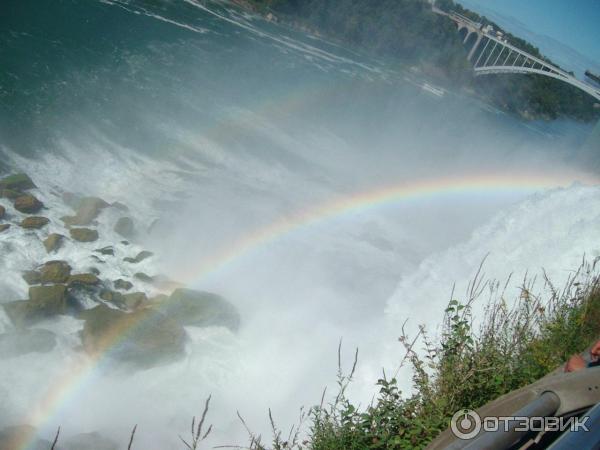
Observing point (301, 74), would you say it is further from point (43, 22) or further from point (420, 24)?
point (420, 24)

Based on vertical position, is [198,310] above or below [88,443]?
above

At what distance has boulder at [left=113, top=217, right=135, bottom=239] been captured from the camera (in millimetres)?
10306

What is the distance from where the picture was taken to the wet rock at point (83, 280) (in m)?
8.31

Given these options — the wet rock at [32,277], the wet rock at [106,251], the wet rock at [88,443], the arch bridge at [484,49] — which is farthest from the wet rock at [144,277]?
the arch bridge at [484,49]

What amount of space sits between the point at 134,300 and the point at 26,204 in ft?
11.2

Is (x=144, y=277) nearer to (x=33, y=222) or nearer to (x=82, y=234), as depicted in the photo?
(x=82, y=234)

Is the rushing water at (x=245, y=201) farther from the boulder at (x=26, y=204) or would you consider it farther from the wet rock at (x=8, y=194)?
the wet rock at (x=8, y=194)

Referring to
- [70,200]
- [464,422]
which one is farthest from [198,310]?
[464,422]

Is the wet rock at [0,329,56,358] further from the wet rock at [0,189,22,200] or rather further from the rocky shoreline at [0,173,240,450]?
the wet rock at [0,189,22,200]

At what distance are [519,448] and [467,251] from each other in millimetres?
6436

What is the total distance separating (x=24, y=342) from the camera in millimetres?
6957

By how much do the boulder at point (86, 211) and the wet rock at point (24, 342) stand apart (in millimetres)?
3389

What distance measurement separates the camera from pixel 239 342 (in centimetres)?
816

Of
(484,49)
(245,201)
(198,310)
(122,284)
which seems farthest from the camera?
(484,49)
